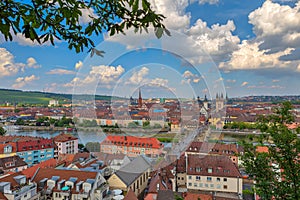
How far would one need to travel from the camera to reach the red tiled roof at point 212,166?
28.4 ft

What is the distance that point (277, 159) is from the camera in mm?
1844

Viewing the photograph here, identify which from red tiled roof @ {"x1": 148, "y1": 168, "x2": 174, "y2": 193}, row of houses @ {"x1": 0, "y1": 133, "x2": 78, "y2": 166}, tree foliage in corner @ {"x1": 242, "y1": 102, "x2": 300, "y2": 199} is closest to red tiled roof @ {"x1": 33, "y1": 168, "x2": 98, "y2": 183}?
red tiled roof @ {"x1": 148, "y1": 168, "x2": 174, "y2": 193}

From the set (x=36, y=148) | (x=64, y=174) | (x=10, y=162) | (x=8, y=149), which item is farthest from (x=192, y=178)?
(x=8, y=149)

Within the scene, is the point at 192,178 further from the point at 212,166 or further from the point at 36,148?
the point at 36,148

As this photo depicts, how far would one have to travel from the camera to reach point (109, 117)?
7.87 ft

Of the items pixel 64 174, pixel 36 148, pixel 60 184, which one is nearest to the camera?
pixel 60 184

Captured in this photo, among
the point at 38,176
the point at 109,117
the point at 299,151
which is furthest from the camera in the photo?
the point at 38,176

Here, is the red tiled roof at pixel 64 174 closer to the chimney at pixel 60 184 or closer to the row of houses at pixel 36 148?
the chimney at pixel 60 184

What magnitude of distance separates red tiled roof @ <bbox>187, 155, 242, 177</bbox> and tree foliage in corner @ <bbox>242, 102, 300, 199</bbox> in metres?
7.21

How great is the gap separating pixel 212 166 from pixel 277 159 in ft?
25.0

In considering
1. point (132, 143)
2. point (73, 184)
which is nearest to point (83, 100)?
point (132, 143)

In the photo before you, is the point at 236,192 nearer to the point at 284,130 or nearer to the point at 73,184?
the point at 73,184

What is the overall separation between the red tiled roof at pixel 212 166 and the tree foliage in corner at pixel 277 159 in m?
7.21

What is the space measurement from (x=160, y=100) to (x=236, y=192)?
290 inches
